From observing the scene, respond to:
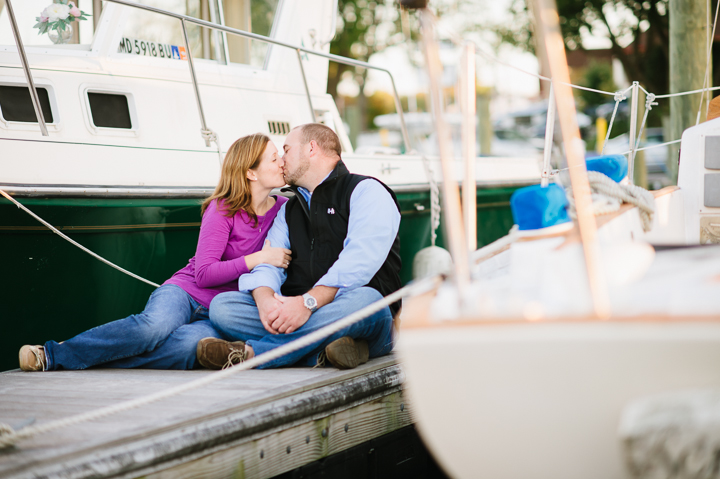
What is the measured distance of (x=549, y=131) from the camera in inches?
129

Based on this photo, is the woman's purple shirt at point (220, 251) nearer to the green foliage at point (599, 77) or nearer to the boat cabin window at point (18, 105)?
the boat cabin window at point (18, 105)

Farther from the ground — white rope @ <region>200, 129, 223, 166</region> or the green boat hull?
white rope @ <region>200, 129, 223, 166</region>

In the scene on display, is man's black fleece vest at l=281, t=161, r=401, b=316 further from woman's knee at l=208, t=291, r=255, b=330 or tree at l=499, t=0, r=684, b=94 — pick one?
tree at l=499, t=0, r=684, b=94

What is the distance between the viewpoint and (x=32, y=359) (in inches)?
115

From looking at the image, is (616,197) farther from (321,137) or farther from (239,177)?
(239,177)

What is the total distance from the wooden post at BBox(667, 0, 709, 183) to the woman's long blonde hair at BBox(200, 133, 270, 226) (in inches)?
174

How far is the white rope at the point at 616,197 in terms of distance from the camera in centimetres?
245

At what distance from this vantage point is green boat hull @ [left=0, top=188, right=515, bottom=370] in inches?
128

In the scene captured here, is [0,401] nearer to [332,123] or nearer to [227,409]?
[227,409]

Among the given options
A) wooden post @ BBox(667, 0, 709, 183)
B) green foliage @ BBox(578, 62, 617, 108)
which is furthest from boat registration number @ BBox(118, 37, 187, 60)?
green foliage @ BBox(578, 62, 617, 108)

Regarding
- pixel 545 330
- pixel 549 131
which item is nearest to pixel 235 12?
pixel 549 131

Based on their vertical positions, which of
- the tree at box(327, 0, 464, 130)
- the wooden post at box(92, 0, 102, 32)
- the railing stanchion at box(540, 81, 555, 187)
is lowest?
the railing stanchion at box(540, 81, 555, 187)

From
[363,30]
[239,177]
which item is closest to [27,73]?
[239,177]

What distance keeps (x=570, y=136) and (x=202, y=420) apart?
1.27 metres
